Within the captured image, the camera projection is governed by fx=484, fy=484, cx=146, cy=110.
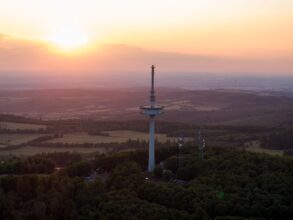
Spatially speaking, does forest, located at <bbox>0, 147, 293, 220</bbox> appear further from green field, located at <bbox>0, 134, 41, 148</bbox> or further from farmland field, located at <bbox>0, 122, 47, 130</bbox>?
farmland field, located at <bbox>0, 122, 47, 130</bbox>

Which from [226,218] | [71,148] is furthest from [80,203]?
[71,148]

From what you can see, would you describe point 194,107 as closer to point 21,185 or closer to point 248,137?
point 248,137

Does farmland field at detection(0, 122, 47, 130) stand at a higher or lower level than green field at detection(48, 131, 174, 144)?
higher

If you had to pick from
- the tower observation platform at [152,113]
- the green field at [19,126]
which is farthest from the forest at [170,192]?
the green field at [19,126]

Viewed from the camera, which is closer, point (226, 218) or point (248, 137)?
point (226, 218)

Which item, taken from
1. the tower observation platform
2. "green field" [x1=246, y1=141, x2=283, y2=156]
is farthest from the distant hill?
the tower observation platform

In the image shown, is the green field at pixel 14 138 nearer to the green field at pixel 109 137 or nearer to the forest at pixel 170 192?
the green field at pixel 109 137

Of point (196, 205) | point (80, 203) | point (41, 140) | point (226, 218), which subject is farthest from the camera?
point (41, 140)

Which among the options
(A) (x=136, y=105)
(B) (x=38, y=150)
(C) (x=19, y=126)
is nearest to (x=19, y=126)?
(C) (x=19, y=126)
